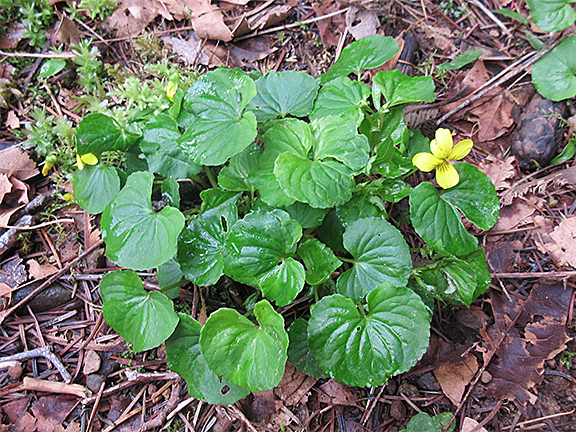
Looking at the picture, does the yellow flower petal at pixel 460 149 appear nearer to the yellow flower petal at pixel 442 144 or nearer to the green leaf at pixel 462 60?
the yellow flower petal at pixel 442 144

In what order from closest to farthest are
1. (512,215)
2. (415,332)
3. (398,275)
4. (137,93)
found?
(415,332) → (398,275) → (512,215) → (137,93)

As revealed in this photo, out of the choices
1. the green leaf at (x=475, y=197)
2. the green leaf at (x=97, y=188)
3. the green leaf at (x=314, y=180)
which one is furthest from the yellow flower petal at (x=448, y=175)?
the green leaf at (x=97, y=188)

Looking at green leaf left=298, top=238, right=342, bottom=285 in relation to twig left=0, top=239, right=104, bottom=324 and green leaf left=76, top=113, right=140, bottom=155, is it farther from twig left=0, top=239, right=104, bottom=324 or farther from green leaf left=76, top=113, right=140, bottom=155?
twig left=0, top=239, right=104, bottom=324

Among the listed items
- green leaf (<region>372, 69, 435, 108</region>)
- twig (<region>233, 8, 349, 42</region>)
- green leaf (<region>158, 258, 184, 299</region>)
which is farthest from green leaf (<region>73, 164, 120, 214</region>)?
green leaf (<region>372, 69, 435, 108</region>)

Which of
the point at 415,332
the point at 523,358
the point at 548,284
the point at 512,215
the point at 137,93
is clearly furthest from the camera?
the point at 137,93

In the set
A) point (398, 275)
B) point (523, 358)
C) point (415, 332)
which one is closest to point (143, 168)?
point (398, 275)

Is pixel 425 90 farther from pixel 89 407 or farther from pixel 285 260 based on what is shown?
pixel 89 407
